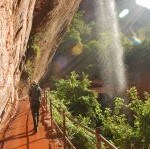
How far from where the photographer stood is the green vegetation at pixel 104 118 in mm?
12899

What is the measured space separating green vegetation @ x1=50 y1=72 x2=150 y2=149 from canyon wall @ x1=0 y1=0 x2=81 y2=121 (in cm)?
246

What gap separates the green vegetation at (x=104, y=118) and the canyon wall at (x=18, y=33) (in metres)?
2.46

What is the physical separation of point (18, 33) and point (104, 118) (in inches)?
465

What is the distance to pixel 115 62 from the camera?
1681 inches

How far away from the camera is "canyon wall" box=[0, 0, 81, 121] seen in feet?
26.8

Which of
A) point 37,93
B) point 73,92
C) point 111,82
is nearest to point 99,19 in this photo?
point 111,82

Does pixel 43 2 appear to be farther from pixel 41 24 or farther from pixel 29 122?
pixel 29 122

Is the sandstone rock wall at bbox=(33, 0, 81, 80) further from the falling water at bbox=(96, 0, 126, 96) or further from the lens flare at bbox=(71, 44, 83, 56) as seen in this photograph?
the lens flare at bbox=(71, 44, 83, 56)

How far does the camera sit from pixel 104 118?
22.3 meters

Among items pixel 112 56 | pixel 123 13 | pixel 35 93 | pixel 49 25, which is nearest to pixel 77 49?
pixel 112 56

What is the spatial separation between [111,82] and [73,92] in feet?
47.9

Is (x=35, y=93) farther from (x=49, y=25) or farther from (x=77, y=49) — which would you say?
(x=77, y=49)

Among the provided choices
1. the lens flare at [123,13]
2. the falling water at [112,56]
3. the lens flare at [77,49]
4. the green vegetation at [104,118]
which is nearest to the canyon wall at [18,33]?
the green vegetation at [104,118]

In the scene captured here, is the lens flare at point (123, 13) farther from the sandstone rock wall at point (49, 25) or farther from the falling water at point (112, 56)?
the sandstone rock wall at point (49, 25)
